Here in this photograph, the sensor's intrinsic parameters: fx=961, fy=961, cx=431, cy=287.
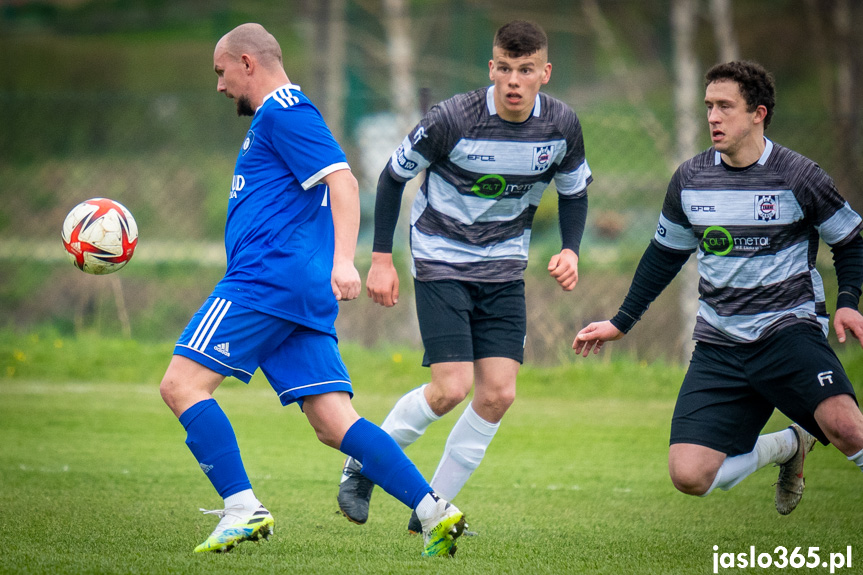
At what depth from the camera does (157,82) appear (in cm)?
2269

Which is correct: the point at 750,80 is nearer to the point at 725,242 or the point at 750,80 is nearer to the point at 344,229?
the point at 725,242

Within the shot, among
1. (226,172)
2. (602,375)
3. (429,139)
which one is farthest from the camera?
(226,172)

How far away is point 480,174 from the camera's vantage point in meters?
4.38

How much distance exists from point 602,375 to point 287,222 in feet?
16.6

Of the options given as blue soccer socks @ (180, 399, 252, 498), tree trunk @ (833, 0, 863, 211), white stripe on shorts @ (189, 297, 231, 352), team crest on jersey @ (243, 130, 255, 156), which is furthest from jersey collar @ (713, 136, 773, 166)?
tree trunk @ (833, 0, 863, 211)

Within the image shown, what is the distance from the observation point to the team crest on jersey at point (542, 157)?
438 centimetres

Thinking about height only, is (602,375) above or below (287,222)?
below

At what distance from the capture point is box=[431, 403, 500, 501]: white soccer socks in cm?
441

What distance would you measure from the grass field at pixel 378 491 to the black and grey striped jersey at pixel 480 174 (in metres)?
1.24

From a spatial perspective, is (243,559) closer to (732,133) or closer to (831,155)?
(732,133)

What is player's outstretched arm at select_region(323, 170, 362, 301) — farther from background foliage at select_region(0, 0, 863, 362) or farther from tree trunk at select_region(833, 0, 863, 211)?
tree trunk at select_region(833, 0, 863, 211)

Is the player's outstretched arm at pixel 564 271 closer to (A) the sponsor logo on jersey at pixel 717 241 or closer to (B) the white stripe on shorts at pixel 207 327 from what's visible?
(A) the sponsor logo on jersey at pixel 717 241

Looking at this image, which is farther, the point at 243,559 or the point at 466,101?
the point at 466,101

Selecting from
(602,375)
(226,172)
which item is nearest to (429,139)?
(602,375)
